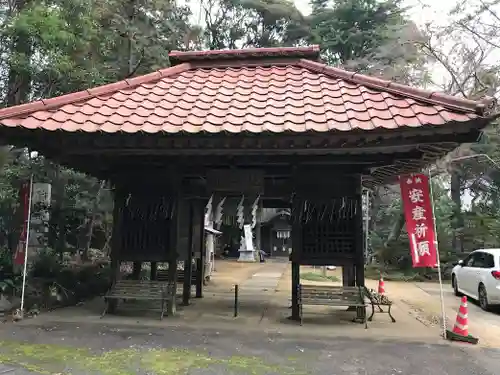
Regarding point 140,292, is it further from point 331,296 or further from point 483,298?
point 483,298

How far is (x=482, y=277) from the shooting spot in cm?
1245

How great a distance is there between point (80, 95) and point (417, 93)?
6129mm

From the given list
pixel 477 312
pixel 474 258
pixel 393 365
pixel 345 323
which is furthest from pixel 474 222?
pixel 393 365

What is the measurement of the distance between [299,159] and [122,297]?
4400mm

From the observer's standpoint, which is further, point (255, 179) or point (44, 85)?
point (44, 85)

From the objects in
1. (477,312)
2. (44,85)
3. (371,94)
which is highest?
(44,85)

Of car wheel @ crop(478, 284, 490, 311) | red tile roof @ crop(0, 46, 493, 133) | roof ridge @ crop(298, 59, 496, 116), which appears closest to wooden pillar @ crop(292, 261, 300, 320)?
red tile roof @ crop(0, 46, 493, 133)

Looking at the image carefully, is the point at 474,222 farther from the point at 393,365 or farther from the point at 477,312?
the point at 393,365

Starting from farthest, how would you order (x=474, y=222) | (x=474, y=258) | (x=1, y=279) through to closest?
1. (x=474, y=222)
2. (x=474, y=258)
3. (x=1, y=279)

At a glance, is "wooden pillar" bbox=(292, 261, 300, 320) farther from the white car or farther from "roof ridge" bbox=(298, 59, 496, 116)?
the white car

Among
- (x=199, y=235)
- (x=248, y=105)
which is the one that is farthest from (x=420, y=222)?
(x=199, y=235)

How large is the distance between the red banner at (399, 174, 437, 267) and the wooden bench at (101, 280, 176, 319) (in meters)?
4.76

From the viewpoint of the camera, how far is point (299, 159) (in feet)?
26.9

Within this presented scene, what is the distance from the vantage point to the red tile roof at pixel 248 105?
6.59 metres
